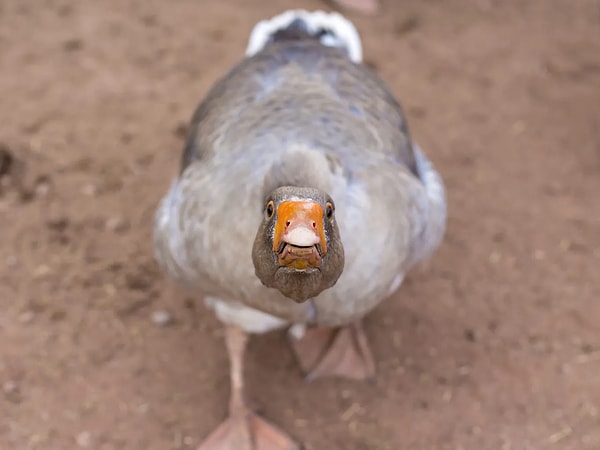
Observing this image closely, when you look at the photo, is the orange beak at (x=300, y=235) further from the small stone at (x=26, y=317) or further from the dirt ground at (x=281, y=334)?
the small stone at (x=26, y=317)

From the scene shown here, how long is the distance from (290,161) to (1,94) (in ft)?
11.3

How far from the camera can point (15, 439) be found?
133 inches

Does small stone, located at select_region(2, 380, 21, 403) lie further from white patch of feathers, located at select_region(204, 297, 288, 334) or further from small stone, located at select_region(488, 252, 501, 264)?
small stone, located at select_region(488, 252, 501, 264)

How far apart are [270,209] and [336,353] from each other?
168cm

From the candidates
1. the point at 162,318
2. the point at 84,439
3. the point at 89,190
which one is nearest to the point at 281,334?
the point at 162,318

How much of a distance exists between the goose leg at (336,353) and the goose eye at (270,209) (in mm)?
1627

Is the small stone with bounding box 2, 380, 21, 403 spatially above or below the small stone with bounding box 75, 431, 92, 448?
above

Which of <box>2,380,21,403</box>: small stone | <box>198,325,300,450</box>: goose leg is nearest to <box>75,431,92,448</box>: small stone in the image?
<box>2,380,21,403</box>: small stone

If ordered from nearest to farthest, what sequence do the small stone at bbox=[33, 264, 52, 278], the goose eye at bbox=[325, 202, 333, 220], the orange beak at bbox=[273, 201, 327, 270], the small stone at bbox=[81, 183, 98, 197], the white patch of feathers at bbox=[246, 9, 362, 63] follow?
1. the orange beak at bbox=[273, 201, 327, 270]
2. the goose eye at bbox=[325, 202, 333, 220]
3. the small stone at bbox=[33, 264, 52, 278]
4. the white patch of feathers at bbox=[246, 9, 362, 63]
5. the small stone at bbox=[81, 183, 98, 197]

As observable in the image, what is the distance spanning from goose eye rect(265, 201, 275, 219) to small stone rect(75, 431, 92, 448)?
1.70 m

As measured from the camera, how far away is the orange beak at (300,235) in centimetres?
216

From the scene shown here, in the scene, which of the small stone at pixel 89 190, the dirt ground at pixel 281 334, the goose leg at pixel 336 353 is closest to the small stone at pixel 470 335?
the dirt ground at pixel 281 334

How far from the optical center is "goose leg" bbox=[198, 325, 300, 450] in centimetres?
345

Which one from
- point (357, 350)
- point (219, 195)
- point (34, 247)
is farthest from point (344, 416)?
point (34, 247)
